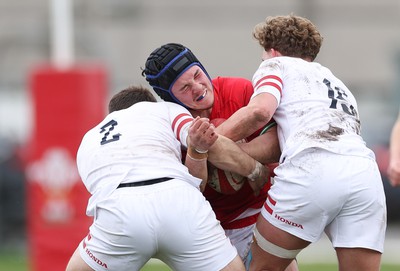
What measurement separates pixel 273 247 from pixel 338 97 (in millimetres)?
916

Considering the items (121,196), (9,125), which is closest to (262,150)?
(121,196)

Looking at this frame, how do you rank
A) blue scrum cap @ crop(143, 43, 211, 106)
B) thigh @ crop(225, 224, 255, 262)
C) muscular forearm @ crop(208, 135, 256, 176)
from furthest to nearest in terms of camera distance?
thigh @ crop(225, 224, 255, 262) → blue scrum cap @ crop(143, 43, 211, 106) → muscular forearm @ crop(208, 135, 256, 176)

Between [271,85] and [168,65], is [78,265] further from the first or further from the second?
[271,85]

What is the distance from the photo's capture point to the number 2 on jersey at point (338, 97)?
6039 mm

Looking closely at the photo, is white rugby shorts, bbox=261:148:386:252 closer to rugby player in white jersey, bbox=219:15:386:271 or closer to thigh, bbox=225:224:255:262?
rugby player in white jersey, bbox=219:15:386:271

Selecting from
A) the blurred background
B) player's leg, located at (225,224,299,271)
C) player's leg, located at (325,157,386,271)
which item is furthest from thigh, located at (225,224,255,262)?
the blurred background

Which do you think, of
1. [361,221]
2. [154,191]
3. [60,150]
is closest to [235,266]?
[154,191]

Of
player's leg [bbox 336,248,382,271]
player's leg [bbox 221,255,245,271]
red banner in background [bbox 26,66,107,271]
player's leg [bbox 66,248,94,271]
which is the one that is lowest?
red banner in background [bbox 26,66,107,271]

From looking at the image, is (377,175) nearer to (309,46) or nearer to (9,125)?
(309,46)

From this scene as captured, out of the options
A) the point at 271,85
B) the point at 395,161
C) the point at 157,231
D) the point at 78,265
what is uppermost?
the point at 271,85

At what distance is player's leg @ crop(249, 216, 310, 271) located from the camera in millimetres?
5992

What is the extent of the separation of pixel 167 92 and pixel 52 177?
5.95m

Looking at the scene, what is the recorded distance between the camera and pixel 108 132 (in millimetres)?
6098

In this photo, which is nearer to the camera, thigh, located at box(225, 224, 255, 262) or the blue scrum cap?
the blue scrum cap
